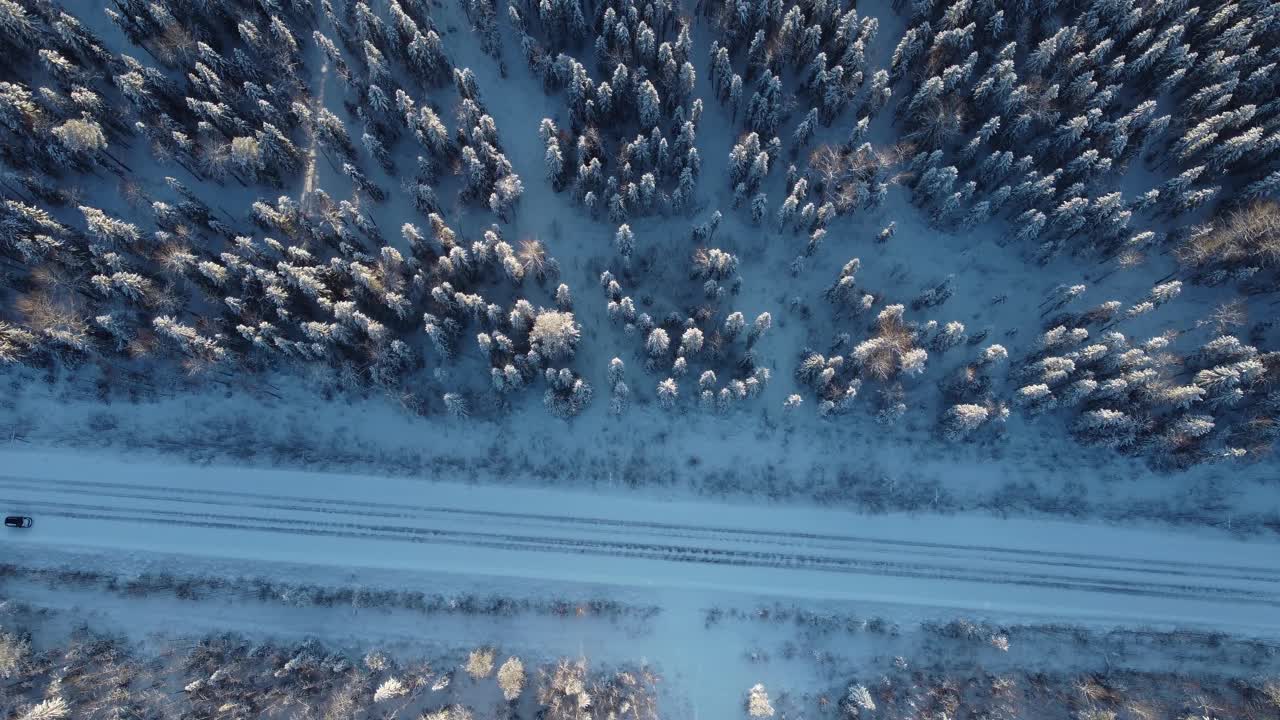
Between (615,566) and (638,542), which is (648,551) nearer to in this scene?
(638,542)

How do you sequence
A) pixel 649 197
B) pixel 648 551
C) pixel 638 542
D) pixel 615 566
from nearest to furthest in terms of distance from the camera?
pixel 615 566 < pixel 648 551 < pixel 638 542 < pixel 649 197

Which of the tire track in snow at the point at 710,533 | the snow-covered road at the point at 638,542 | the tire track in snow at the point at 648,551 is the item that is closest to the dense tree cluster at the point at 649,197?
the snow-covered road at the point at 638,542

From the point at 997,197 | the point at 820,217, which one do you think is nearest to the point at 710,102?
the point at 820,217

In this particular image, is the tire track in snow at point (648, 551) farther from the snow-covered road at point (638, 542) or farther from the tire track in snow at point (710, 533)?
the tire track in snow at point (710, 533)

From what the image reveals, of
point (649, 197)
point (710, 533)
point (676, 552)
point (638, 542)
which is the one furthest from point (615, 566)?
point (649, 197)

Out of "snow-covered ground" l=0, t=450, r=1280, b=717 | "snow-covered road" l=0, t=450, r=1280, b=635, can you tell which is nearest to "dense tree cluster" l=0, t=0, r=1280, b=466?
"snow-covered road" l=0, t=450, r=1280, b=635

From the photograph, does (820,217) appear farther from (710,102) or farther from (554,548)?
(554,548)
